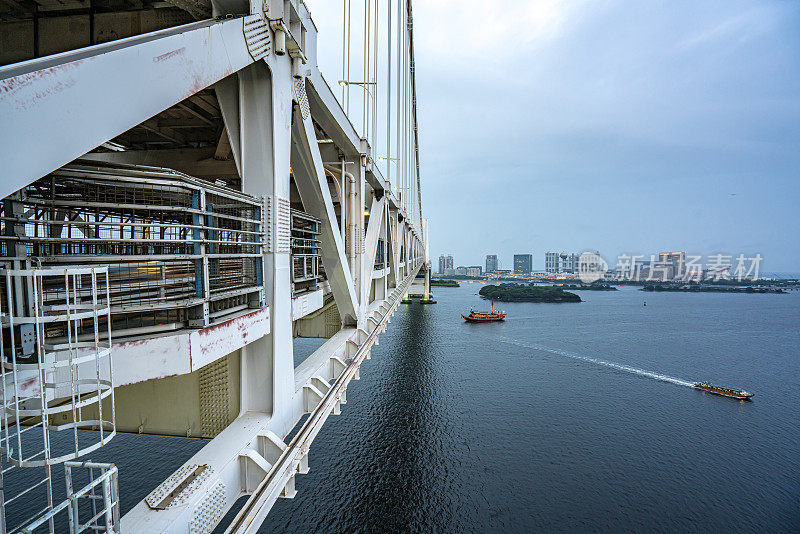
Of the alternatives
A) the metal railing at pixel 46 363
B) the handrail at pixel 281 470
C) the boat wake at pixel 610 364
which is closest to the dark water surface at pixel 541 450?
the boat wake at pixel 610 364

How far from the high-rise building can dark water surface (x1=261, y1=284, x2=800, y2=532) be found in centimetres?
14496

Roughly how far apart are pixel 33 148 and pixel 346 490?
19426mm

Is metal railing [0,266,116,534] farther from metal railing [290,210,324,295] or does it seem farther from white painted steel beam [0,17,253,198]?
metal railing [290,210,324,295]

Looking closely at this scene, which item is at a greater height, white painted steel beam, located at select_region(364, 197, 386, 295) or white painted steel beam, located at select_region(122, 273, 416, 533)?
white painted steel beam, located at select_region(364, 197, 386, 295)

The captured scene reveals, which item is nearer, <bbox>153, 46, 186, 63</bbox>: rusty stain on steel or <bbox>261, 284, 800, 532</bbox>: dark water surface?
<bbox>153, 46, 186, 63</bbox>: rusty stain on steel

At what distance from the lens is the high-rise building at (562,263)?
178875mm

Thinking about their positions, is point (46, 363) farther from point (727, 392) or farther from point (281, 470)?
point (727, 392)

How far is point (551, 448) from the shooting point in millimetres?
21625

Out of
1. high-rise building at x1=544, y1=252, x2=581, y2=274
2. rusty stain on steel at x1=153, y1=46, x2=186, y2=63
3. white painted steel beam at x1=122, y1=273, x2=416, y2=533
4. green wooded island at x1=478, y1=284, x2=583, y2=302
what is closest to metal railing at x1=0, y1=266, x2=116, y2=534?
white painted steel beam at x1=122, y1=273, x2=416, y2=533

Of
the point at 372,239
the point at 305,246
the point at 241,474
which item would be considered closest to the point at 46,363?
the point at 241,474

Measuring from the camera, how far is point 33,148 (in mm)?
2008

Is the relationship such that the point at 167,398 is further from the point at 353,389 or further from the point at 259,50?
the point at 353,389

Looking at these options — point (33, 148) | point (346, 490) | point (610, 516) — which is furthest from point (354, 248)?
point (610, 516)

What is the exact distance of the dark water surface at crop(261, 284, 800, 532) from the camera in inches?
673
